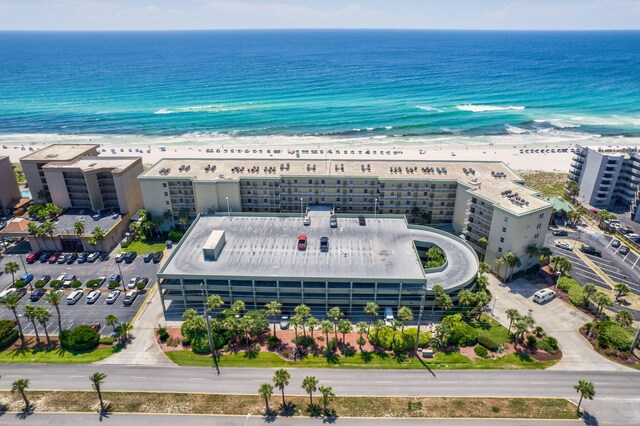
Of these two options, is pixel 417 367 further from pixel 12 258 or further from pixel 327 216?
pixel 12 258

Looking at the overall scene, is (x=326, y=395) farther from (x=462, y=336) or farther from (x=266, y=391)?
(x=462, y=336)

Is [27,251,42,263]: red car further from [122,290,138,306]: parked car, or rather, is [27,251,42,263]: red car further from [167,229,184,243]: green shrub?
[122,290,138,306]: parked car

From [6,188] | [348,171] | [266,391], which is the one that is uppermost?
[348,171]

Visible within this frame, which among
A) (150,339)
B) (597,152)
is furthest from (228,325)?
(597,152)

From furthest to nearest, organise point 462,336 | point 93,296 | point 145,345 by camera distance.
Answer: point 93,296 < point 145,345 < point 462,336

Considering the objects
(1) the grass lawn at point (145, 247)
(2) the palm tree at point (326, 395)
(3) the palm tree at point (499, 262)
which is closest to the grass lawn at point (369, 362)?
(2) the palm tree at point (326, 395)

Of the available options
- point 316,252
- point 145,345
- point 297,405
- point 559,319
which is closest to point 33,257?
point 145,345
